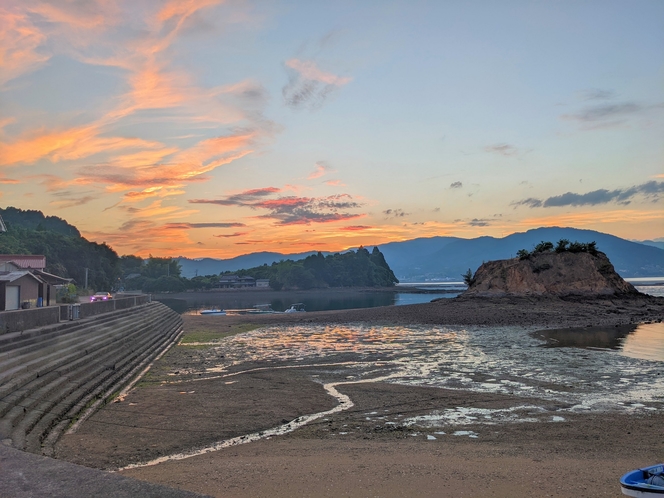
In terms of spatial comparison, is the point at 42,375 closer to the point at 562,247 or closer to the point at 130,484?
the point at 130,484

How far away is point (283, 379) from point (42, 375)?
8.27 meters

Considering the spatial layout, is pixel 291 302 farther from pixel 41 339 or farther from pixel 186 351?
pixel 41 339

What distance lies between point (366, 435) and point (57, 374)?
365 inches

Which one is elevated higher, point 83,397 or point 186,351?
point 83,397

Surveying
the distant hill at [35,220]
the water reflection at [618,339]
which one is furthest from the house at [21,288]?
the distant hill at [35,220]

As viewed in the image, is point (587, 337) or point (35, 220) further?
point (35, 220)

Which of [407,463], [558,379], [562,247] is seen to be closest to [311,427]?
[407,463]

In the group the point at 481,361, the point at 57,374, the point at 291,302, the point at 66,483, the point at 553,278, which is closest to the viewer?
the point at 66,483

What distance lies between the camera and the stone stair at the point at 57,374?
10.9m

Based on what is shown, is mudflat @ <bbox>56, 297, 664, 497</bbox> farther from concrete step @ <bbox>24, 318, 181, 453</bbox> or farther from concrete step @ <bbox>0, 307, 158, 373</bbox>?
concrete step @ <bbox>0, 307, 158, 373</bbox>

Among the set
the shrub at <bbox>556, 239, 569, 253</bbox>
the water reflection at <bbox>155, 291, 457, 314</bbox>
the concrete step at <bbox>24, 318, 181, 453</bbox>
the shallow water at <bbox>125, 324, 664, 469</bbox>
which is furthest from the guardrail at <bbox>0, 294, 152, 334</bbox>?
the shrub at <bbox>556, 239, 569, 253</bbox>

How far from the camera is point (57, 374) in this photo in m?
14.7

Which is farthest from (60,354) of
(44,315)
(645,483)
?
(645,483)

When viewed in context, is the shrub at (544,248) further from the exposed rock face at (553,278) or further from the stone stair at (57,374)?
the stone stair at (57,374)
